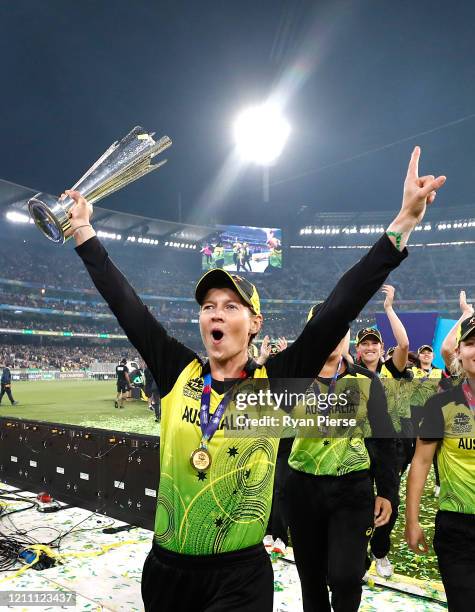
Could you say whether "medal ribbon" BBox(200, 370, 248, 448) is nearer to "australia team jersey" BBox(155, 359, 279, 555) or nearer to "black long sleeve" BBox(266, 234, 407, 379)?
"australia team jersey" BBox(155, 359, 279, 555)

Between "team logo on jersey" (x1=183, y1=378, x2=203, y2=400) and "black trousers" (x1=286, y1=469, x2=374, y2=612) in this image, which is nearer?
"team logo on jersey" (x1=183, y1=378, x2=203, y2=400)

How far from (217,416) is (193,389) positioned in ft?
0.52

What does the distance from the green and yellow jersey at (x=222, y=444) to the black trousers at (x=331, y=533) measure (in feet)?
4.05

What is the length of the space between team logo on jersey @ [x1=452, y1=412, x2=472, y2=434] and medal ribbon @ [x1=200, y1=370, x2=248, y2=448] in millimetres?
→ 1365


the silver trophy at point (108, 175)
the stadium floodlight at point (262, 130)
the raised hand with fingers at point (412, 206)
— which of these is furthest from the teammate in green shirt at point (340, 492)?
the stadium floodlight at point (262, 130)

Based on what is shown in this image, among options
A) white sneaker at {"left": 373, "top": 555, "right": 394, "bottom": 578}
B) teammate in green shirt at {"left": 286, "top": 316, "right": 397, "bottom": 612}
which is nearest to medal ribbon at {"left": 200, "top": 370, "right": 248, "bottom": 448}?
teammate in green shirt at {"left": 286, "top": 316, "right": 397, "bottom": 612}

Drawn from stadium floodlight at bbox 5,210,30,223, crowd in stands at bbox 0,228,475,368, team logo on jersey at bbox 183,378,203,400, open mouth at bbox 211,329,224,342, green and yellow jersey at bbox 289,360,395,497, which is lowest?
green and yellow jersey at bbox 289,360,395,497

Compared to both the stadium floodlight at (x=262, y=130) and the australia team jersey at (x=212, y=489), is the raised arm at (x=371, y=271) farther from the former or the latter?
the stadium floodlight at (x=262, y=130)

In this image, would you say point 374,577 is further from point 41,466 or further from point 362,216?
point 362,216

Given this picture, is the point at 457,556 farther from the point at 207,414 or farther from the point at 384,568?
the point at 384,568

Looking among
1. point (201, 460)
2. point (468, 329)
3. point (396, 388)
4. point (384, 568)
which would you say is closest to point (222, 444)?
point (201, 460)

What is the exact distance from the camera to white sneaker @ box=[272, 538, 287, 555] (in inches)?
201

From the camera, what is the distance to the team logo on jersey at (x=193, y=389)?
201 cm

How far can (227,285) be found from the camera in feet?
6.79
